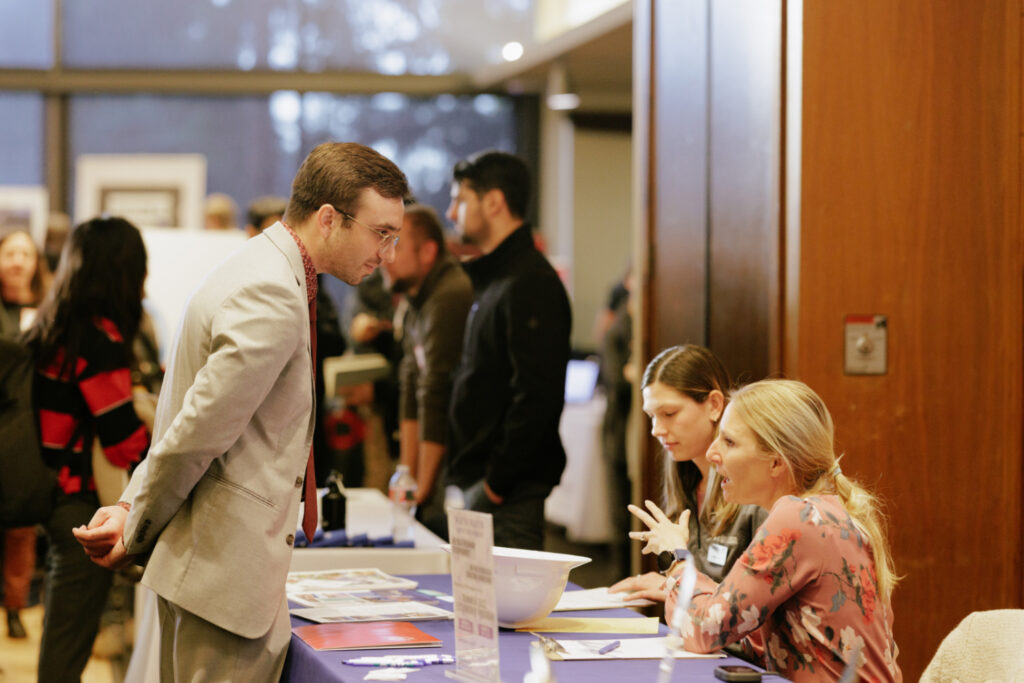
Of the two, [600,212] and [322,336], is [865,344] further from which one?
[600,212]

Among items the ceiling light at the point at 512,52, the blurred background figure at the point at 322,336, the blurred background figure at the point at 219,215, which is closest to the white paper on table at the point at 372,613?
the blurred background figure at the point at 322,336

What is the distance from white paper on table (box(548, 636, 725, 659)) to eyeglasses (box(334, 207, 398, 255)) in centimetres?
80

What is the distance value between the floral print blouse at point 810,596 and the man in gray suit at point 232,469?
75cm

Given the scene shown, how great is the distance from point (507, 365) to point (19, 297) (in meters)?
2.48

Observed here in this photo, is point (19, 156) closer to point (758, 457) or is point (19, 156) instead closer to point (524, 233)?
point (524, 233)

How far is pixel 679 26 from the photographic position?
11.4 ft

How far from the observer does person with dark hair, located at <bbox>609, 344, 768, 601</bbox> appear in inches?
93.7

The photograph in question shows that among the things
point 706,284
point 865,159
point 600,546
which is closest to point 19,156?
point 600,546

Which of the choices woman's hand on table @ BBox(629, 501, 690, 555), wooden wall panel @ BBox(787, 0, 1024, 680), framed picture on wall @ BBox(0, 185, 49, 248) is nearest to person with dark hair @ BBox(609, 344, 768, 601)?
woman's hand on table @ BBox(629, 501, 690, 555)

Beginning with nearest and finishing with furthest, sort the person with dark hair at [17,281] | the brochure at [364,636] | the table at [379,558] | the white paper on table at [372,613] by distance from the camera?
the brochure at [364,636] → the white paper on table at [372,613] → the table at [379,558] → the person with dark hair at [17,281]

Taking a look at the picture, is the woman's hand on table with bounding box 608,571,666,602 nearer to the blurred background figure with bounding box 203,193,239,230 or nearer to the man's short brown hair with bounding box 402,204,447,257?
the man's short brown hair with bounding box 402,204,447,257

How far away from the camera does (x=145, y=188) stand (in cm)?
735

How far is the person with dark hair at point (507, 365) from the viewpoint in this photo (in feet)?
10.8

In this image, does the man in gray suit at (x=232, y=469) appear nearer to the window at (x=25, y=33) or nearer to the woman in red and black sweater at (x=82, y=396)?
the woman in red and black sweater at (x=82, y=396)
